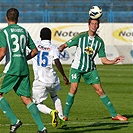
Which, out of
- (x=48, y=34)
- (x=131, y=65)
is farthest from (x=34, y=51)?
(x=131, y=65)

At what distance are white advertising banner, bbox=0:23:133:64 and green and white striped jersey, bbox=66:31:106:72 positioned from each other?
18.1 metres

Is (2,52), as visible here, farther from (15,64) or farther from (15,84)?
(15,84)

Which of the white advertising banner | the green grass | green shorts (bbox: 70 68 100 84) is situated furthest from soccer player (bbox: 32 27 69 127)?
the white advertising banner

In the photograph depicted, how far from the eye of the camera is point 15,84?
9.44 m

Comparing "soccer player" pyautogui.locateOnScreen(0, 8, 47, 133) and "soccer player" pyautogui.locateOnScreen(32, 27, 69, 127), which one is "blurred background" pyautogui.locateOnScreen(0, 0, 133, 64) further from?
"soccer player" pyautogui.locateOnScreen(0, 8, 47, 133)

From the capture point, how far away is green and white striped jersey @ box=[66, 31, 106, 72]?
38.5 feet

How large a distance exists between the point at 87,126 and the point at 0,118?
6.42 ft

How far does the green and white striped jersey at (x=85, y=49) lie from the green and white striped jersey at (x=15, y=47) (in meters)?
2.39

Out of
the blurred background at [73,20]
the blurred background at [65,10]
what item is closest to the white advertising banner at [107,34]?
the blurred background at [73,20]

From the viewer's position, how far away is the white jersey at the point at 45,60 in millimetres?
10673

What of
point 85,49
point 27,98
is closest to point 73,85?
point 85,49

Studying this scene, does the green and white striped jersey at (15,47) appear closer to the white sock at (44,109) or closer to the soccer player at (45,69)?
the soccer player at (45,69)

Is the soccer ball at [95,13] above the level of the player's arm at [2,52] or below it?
above

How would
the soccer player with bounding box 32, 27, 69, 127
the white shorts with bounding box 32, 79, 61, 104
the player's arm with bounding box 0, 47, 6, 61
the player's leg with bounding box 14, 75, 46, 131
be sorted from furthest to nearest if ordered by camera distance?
the white shorts with bounding box 32, 79, 61, 104 < the soccer player with bounding box 32, 27, 69, 127 < the player's leg with bounding box 14, 75, 46, 131 < the player's arm with bounding box 0, 47, 6, 61
